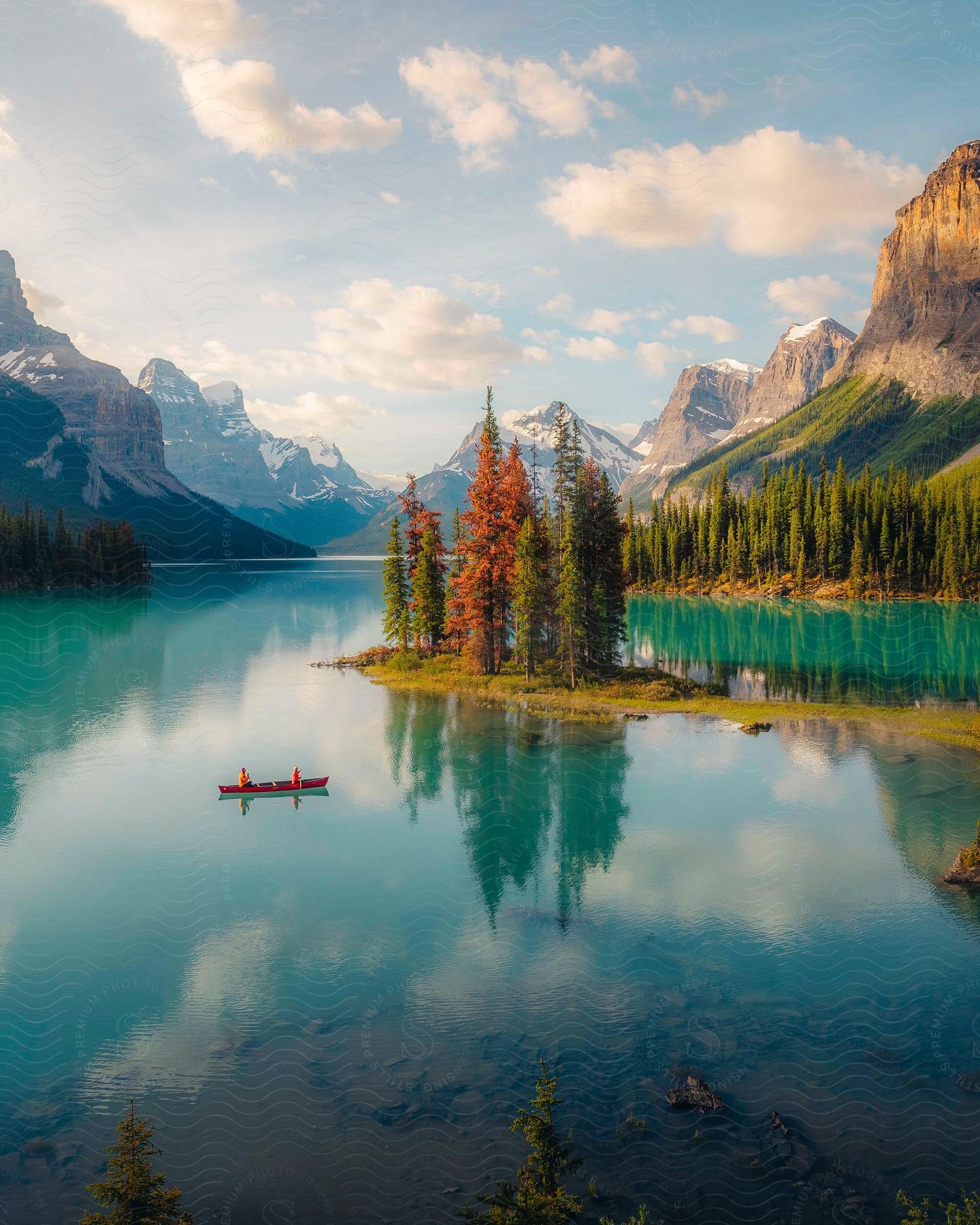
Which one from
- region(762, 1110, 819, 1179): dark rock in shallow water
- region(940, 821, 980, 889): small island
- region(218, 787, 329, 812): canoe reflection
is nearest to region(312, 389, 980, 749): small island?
region(218, 787, 329, 812): canoe reflection

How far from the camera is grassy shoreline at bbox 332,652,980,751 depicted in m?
51.7

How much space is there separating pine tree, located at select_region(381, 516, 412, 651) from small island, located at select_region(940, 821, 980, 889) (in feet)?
183

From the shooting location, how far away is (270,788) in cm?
3928

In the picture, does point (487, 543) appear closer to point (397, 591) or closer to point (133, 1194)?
point (397, 591)

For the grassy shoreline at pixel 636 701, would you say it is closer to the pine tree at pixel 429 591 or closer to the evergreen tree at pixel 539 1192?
the pine tree at pixel 429 591

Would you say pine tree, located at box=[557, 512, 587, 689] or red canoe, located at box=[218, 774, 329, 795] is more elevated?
pine tree, located at box=[557, 512, 587, 689]

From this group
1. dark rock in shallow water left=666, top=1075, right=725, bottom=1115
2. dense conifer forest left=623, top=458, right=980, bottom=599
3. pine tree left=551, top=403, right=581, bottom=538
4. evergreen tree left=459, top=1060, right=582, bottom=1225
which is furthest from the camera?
dense conifer forest left=623, top=458, right=980, bottom=599

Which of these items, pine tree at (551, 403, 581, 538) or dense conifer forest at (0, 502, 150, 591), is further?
dense conifer forest at (0, 502, 150, 591)

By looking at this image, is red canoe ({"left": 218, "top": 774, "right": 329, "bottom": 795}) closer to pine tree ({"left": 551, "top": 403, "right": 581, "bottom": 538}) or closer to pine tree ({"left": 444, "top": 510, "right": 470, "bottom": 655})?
pine tree ({"left": 444, "top": 510, "right": 470, "bottom": 655})

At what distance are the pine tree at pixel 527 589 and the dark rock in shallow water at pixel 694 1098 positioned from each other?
45881 mm

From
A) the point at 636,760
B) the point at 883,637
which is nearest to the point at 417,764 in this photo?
→ the point at 636,760

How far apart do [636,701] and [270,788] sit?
31.4 meters

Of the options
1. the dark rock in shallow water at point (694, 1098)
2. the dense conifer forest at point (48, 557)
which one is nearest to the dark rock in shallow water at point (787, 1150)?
the dark rock in shallow water at point (694, 1098)

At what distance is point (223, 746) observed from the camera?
49.4 meters
